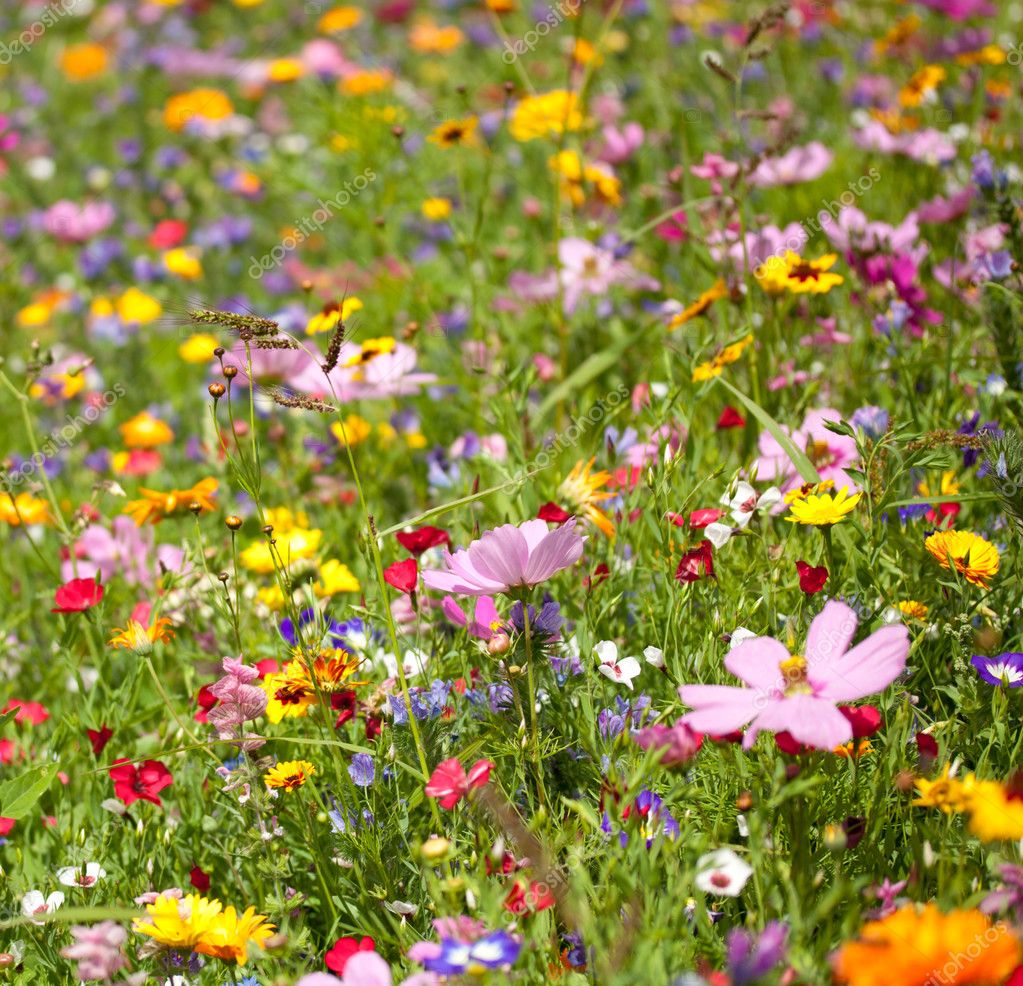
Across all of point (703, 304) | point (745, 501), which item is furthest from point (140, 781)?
point (703, 304)

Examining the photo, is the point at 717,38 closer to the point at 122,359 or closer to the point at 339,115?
the point at 339,115

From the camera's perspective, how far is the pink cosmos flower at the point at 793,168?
8.43 feet

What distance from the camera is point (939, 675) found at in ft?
5.20

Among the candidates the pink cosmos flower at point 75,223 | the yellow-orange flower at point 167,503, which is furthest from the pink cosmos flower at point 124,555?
the pink cosmos flower at point 75,223

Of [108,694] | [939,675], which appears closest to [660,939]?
[939,675]

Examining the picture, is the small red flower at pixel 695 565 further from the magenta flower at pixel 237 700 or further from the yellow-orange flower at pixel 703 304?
the yellow-orange flower at pixel 703 304

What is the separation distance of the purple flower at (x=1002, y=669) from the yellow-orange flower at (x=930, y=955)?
497mm

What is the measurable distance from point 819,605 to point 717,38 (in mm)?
3262

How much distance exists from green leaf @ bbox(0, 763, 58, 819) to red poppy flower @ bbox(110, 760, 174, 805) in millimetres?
87

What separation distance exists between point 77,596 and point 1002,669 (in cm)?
130

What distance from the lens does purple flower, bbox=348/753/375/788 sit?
1458 millimetres

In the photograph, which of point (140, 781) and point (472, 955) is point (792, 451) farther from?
point (140, 781)

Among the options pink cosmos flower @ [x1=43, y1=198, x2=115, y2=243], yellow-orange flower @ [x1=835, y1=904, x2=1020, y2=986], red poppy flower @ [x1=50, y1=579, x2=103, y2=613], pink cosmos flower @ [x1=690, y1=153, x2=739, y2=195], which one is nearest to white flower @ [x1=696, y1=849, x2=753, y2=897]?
yellow-orange flower @ [x1=835, y1=904, x2=1020, y2=986]

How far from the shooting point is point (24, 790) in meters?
1.50
